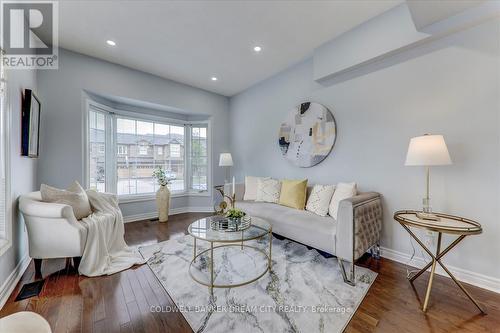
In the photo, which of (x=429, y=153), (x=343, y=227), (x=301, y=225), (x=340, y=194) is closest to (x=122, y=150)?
(x=301, y=225)

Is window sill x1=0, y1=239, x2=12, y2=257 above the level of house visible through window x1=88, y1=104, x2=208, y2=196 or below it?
below

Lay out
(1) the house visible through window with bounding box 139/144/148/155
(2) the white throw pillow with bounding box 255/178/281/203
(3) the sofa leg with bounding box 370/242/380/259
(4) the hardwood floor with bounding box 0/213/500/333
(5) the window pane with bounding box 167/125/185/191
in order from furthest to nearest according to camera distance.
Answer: (5) the window pane with bounding box 167/125/185/191 → (1) the house visible through window with bounding box 139/144/148/155 → (2) the white throw pillow with bounding box 255/178/281/203 → (3) the sofa leg with bounding box 370/242/380/259 → (4) the hardwood floor with bounding box 0/213/500/333

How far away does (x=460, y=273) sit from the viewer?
6.78ft

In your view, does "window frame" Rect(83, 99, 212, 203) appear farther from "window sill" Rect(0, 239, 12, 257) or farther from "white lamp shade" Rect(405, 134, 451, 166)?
"white lamp shade" Rect(405, 134, 451, 166)

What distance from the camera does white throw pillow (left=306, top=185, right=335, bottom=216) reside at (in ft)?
8.87

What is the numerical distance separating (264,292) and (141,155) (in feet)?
12.4

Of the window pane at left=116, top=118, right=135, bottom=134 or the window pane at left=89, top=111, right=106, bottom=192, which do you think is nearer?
the window pane at left=89, top=111, right=106, bottom=192

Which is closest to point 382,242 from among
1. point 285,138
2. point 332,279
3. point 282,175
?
point 332,279

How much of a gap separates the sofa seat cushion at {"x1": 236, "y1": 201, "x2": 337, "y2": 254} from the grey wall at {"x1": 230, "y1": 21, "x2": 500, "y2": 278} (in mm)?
796

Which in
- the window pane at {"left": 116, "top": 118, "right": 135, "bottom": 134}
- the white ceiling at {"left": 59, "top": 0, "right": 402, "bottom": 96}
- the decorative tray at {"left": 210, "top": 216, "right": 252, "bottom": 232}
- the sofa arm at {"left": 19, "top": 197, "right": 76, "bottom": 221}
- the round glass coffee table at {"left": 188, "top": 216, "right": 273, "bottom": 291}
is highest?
the white ceiling at {"left": 59, "top": 0, "right": 402, "bottom": 96}

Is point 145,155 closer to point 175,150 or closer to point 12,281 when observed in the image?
point 175,150

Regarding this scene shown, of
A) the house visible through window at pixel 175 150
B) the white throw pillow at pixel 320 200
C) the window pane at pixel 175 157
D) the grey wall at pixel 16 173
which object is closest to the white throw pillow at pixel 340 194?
the white throw pillow at pixel 320 200

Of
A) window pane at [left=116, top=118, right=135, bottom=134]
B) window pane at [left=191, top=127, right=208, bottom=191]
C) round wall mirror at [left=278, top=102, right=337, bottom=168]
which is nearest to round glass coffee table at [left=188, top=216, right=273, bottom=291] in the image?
round wall mirror at [left=278, top=102, right=337, bottom=168]

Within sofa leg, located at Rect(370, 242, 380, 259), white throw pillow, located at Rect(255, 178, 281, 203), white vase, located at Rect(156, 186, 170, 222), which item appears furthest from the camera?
white vase, located at Rect(156, 186, 170, 222)
